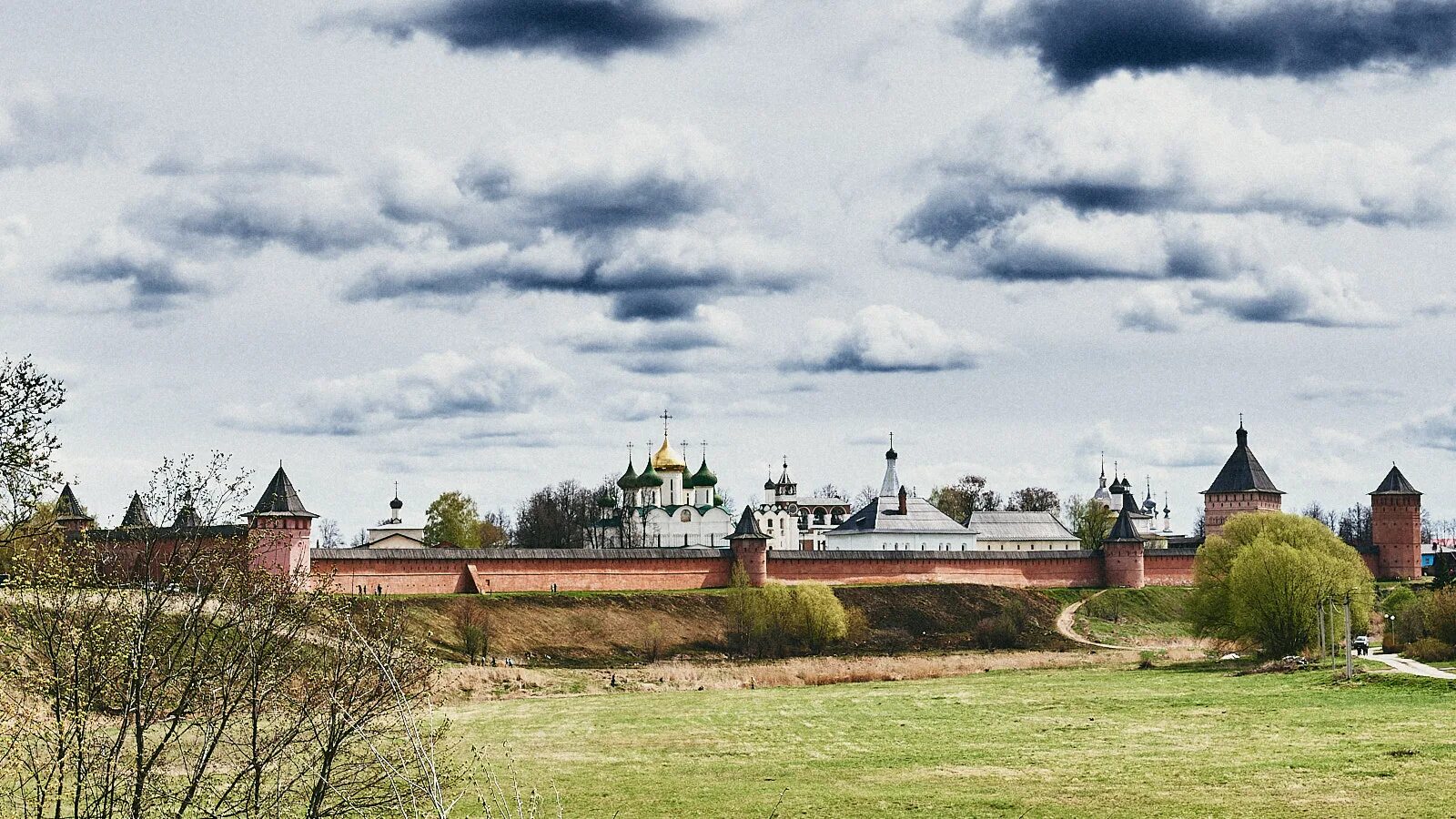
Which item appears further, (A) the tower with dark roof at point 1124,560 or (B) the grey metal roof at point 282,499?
(A) the tower with dark roof at point 1124,560

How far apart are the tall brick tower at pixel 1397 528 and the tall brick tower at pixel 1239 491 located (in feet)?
12.9

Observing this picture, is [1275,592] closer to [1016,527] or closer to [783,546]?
[1016,527]

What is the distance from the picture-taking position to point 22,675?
11.7 meters

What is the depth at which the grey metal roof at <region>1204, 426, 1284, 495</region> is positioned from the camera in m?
62.5

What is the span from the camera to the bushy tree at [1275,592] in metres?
35.2

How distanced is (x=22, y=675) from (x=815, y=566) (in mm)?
42066

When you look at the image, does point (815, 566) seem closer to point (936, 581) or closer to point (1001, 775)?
point (936, 581)

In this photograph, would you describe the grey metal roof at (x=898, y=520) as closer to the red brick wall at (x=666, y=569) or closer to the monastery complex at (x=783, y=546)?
the monastery complex at (x=783, y=546)

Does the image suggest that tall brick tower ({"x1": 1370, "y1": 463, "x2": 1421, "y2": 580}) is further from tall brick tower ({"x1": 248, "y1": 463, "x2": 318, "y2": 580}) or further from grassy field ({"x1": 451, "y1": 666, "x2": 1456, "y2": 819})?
tall brick tower ({"x1": 248, "y1": 463, "x2": 318, "y2": 580})

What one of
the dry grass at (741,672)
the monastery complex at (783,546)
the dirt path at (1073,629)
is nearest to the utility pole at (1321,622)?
the dry grass at (741,672)

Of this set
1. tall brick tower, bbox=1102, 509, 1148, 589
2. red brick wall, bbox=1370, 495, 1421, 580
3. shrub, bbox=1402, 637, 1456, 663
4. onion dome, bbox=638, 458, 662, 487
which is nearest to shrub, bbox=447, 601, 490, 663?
shrub, bbox=1402, 637, 1456, 663

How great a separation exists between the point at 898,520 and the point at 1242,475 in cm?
1413

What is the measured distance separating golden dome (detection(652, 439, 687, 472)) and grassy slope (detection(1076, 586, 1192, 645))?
2763cm

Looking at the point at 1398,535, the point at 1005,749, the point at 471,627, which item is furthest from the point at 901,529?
the point at 1005,749
